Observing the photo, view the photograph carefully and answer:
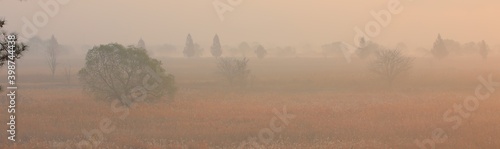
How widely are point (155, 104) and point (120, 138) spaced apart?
42.4ft

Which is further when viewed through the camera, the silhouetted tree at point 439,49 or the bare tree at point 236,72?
the silhouetted tree at point 439,49

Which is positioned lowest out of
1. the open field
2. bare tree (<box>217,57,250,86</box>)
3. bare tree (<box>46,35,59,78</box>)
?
the open field

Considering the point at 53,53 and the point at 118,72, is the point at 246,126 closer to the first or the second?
the point at 118,72

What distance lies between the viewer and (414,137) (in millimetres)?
19328

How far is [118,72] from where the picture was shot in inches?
1183

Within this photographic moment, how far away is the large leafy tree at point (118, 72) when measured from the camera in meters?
30.0

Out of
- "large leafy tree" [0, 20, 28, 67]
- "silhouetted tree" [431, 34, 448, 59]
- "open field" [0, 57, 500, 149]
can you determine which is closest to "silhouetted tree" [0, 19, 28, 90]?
"large leafy tree" [0, 20, 28, 67]

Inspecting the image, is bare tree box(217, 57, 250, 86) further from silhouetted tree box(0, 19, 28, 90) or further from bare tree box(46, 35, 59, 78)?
silhouetted tree box(0, 19, 28, 90)

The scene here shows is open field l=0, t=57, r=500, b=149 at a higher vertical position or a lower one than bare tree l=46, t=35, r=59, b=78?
lower

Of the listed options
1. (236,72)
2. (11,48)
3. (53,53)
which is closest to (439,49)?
(236,72)

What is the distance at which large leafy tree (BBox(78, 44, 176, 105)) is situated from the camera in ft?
98.6

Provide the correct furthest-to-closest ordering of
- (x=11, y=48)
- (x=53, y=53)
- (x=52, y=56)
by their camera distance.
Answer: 1. (x=52, y=56)
2. (x=53, y=53)
3. (x=11, y=48)

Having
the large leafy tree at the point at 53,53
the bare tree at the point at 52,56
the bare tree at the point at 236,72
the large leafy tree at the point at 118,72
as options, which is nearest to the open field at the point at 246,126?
the large leafy tree at the point at 118,72

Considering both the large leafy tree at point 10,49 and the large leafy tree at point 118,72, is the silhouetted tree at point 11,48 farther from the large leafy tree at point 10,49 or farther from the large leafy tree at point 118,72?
the large leafy tree at point 118,72
